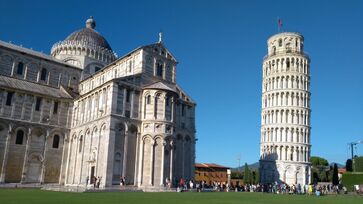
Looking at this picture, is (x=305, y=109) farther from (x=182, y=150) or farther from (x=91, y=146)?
(x=91, y=146)

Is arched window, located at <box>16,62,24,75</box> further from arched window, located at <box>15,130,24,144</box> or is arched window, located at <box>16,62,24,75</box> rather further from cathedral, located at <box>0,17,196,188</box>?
arched window, located at <box>15,130,24,144</box>

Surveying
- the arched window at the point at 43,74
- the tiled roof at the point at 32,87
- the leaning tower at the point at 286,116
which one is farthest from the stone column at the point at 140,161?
the leaning tower at the point at 286,116

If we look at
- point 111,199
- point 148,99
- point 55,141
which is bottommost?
point 111,199

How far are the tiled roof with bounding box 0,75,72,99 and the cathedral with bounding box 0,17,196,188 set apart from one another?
118 millimetres

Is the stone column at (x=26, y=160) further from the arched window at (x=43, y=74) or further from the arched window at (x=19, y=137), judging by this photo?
the arched window at (x=43, y=74)

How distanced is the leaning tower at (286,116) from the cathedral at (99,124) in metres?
25.3

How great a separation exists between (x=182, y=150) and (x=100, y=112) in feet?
34.1

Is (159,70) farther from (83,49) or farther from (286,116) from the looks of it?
(286,116)

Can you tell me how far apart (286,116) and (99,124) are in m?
38.7

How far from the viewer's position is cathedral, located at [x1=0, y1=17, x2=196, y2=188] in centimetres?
Answer: 3341

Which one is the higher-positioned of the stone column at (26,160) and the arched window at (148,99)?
the arched window at (148,99)

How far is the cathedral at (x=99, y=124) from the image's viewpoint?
3341 centimetres

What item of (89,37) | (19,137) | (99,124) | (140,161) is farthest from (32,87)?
(140,161)

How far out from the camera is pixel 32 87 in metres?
39.5
